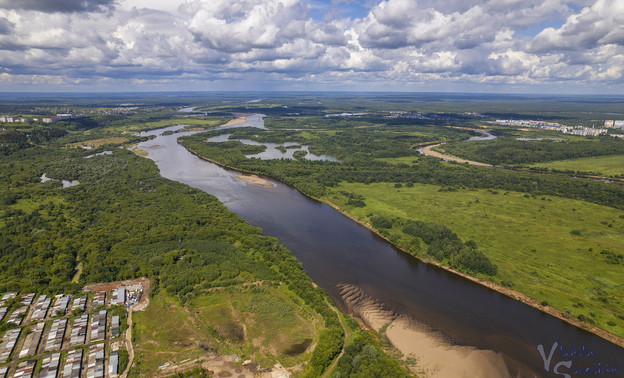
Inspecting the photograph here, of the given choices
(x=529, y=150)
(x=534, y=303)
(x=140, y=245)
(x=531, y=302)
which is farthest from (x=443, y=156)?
(x=140, y=245)

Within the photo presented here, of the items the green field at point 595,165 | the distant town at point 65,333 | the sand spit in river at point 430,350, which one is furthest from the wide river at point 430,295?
the green field at point 595,165

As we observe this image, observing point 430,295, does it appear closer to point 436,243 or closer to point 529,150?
point 436,243

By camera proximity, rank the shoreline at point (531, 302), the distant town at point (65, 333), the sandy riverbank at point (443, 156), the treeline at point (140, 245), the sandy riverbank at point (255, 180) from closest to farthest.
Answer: the distant town at point (65, 333), the shoreline at point (531, 302), the treeline at point (140, 245), the sandy riverbank at point (255, 180), the sandy riverbank at point (443, 156)

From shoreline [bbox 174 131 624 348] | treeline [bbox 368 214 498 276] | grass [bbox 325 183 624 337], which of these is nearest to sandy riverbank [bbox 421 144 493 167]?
grass [bbox 325 183 624 337]

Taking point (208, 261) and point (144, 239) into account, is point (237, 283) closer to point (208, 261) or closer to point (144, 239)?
point (208, 261)

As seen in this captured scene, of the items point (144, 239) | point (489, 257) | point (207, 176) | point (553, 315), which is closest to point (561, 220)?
point (489, 257)

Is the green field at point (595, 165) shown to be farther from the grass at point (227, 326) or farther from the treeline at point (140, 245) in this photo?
the grass at point (227, 326)

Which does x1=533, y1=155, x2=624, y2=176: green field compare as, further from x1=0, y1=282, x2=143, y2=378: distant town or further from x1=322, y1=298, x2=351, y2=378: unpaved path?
x1=0, y1=282, x2=143, y2=378: distant town
